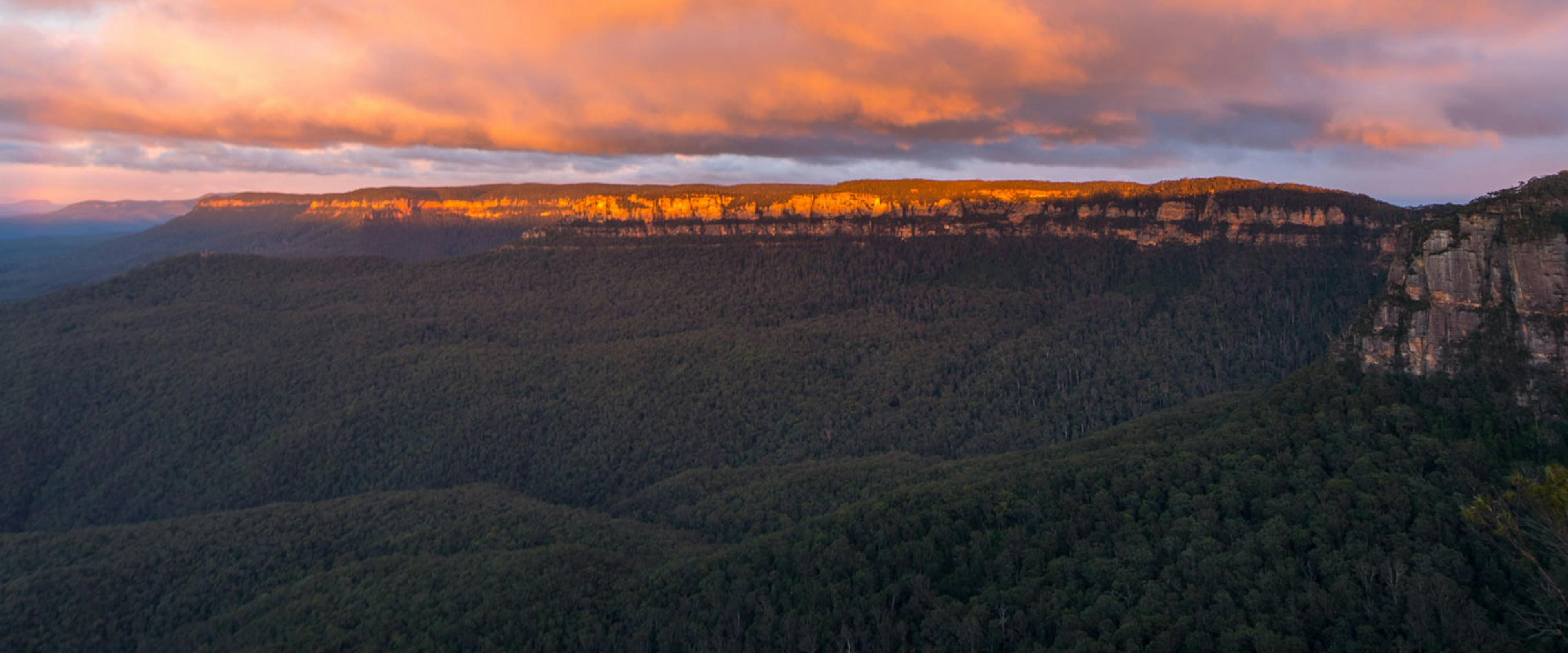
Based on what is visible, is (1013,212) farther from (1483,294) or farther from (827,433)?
(1483,294)

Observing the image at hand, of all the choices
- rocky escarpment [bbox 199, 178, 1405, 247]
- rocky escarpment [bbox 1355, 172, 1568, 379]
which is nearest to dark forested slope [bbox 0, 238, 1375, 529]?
rocky escarpment [bbox 199, 178, 1405, 247]

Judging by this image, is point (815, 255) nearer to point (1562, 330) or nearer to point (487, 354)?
point (487, 354)

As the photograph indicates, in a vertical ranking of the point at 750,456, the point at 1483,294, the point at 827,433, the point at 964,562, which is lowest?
the point at 750,456

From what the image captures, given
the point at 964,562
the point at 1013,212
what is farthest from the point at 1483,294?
the point at 1013,212

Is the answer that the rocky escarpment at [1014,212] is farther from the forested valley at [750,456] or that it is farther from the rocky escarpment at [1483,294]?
the rocky escarpment at [1483,294]

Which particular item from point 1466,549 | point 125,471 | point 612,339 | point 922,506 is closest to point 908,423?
point 922,506

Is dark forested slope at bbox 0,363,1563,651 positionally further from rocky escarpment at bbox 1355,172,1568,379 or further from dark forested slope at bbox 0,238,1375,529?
dark forested slope at bbox 0,238,1375,529
